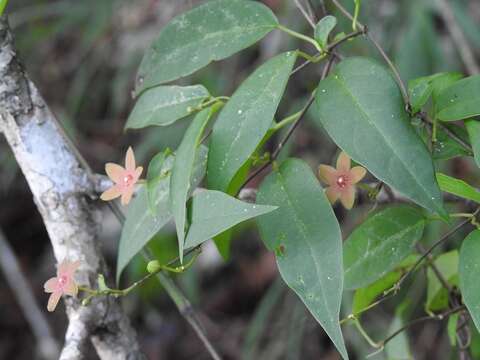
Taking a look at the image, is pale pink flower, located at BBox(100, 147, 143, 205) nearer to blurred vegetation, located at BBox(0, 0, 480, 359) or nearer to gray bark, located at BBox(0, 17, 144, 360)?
gray bark, located at BBox(0, 17, 144, 360)

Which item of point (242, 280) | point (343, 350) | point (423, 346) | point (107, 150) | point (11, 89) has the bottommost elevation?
point (423, 346)

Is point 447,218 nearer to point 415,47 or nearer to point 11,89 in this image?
point 11,89

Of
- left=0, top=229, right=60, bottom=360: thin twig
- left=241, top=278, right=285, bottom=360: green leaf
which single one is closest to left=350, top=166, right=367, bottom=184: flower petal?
left=241, top=278, right=285, bottom=360: green leaf

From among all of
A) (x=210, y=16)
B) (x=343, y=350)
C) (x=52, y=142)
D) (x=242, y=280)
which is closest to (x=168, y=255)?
(x=242, y=280)

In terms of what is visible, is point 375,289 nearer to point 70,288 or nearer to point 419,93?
point 419,93

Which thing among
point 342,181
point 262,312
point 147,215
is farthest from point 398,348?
point 262,312
